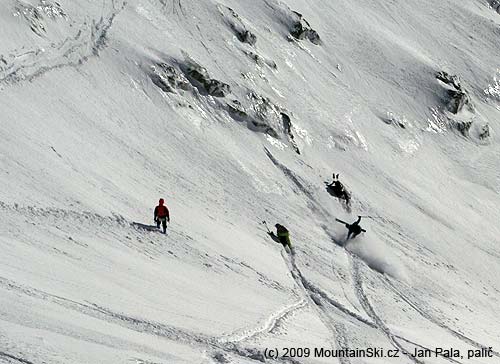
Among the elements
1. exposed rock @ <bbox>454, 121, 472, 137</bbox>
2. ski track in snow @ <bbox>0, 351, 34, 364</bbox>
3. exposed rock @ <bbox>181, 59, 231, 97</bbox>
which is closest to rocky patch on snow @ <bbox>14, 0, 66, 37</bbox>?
exposed rock @ <bbox>181, 59, 231, 97</bbox>

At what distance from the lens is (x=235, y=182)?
104ft

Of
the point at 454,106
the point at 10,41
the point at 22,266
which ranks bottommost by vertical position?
the point at 10,41

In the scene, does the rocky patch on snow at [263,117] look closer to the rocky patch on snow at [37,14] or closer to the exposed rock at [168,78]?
the exposed rock at [168,78]

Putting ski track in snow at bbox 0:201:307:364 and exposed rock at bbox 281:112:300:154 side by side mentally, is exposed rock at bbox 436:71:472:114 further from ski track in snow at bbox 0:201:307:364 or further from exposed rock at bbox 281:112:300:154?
ski track in snow at bbox 0:201:307:364

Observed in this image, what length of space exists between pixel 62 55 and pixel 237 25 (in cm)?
1204

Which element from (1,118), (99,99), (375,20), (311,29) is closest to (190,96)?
(99,99)

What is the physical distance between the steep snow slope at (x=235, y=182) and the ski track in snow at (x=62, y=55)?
0.30 ft

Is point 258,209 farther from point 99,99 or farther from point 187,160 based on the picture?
point 99,99

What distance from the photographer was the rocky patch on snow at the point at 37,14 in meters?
33.5

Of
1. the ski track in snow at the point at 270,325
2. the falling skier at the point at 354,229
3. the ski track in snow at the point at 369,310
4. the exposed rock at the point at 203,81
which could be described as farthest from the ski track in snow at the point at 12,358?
the exposed rock at the point at 203,81

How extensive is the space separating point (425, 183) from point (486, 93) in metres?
15.7

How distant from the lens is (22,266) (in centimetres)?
1816

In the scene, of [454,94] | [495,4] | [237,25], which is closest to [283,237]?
[237,25]

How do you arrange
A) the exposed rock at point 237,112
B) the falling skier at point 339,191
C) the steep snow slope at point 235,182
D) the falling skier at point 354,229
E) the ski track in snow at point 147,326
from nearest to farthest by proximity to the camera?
the ski track in snow at point 147,326 → the steep snow slope at point 235,182 → the falling skier at point 354,229 → the falling skier at point 339,191 → the exposed rock at point 237,112
